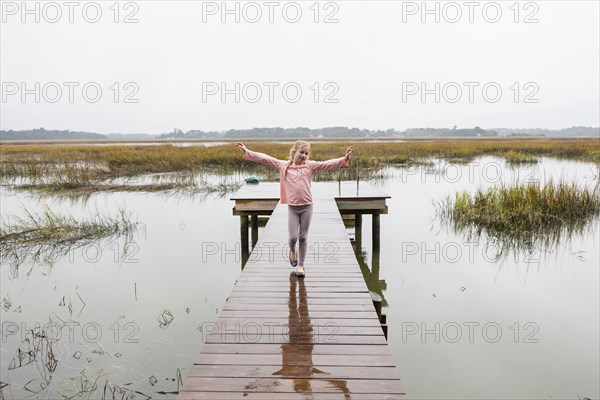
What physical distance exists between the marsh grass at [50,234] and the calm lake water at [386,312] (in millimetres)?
404

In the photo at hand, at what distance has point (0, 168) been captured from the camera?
20.8m

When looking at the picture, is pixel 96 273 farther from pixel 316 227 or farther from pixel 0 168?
pixel 0 168

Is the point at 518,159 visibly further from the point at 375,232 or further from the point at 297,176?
the point at 297,176

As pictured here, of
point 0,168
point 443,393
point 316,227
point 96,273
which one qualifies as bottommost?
point 443,393

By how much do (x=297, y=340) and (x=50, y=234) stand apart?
8.04 metres

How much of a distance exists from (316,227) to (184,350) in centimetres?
315

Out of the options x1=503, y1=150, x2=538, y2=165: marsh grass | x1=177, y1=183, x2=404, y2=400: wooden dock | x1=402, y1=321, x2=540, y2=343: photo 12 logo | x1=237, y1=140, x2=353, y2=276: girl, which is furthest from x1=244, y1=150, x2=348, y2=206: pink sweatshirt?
x1=503, y1=150, x2=538, y2=165: marsh grass

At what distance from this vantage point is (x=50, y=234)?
9.77 meters

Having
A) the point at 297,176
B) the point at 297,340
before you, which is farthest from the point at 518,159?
the point at 297,340

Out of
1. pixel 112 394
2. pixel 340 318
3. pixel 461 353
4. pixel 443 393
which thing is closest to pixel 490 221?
pixel 461 353

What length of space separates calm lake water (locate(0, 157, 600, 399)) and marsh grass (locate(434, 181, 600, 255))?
0.45 m

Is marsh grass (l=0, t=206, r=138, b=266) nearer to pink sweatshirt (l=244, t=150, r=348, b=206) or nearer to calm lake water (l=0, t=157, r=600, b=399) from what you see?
calm lake water (l=0, t=157, r=600, b=399)

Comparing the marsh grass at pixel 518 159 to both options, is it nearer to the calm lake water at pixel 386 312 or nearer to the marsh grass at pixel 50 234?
the calm lake water at pixel 386 312

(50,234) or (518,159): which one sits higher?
(518,159)
